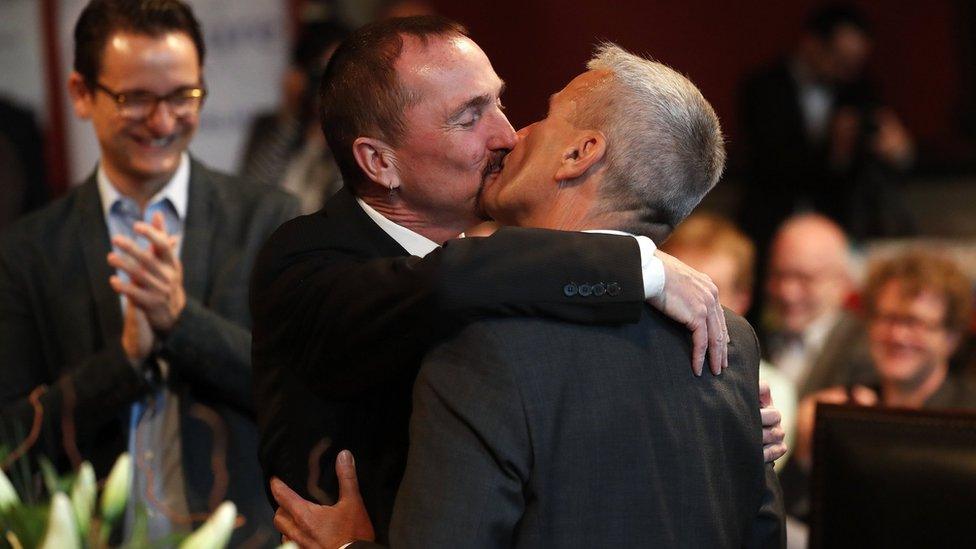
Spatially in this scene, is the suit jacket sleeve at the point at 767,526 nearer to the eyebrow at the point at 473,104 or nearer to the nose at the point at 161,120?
the eyebrow at the point at 473,104

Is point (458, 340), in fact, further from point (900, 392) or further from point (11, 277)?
point (900, 392)

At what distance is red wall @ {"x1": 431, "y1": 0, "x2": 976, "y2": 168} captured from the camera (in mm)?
6746

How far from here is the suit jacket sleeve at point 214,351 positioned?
244cm

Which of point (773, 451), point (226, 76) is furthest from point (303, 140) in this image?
point (773, 451)

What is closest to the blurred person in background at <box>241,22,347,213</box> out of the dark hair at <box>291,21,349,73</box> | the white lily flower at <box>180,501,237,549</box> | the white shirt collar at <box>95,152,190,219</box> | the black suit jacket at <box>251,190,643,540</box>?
the dark hair at <box>291,21,349,73</box>

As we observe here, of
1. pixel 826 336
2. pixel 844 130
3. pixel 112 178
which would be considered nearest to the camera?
pixel 112 178

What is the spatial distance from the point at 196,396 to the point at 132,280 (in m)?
0.26

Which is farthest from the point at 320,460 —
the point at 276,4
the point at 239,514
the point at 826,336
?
the point at 276,4

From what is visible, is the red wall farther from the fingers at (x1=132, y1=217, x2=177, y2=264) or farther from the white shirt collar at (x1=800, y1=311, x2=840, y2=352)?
the fingers at (x1=132, y1=217, x2=177, y2=264)

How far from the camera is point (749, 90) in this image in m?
6.00

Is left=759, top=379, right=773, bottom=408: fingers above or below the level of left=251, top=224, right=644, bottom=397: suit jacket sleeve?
below

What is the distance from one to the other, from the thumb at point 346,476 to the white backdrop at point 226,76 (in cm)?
372

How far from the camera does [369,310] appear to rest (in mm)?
Result: 1734

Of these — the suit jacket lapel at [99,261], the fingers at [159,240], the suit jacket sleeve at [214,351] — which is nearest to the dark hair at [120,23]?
the suit jacket lapel at [99,261]
